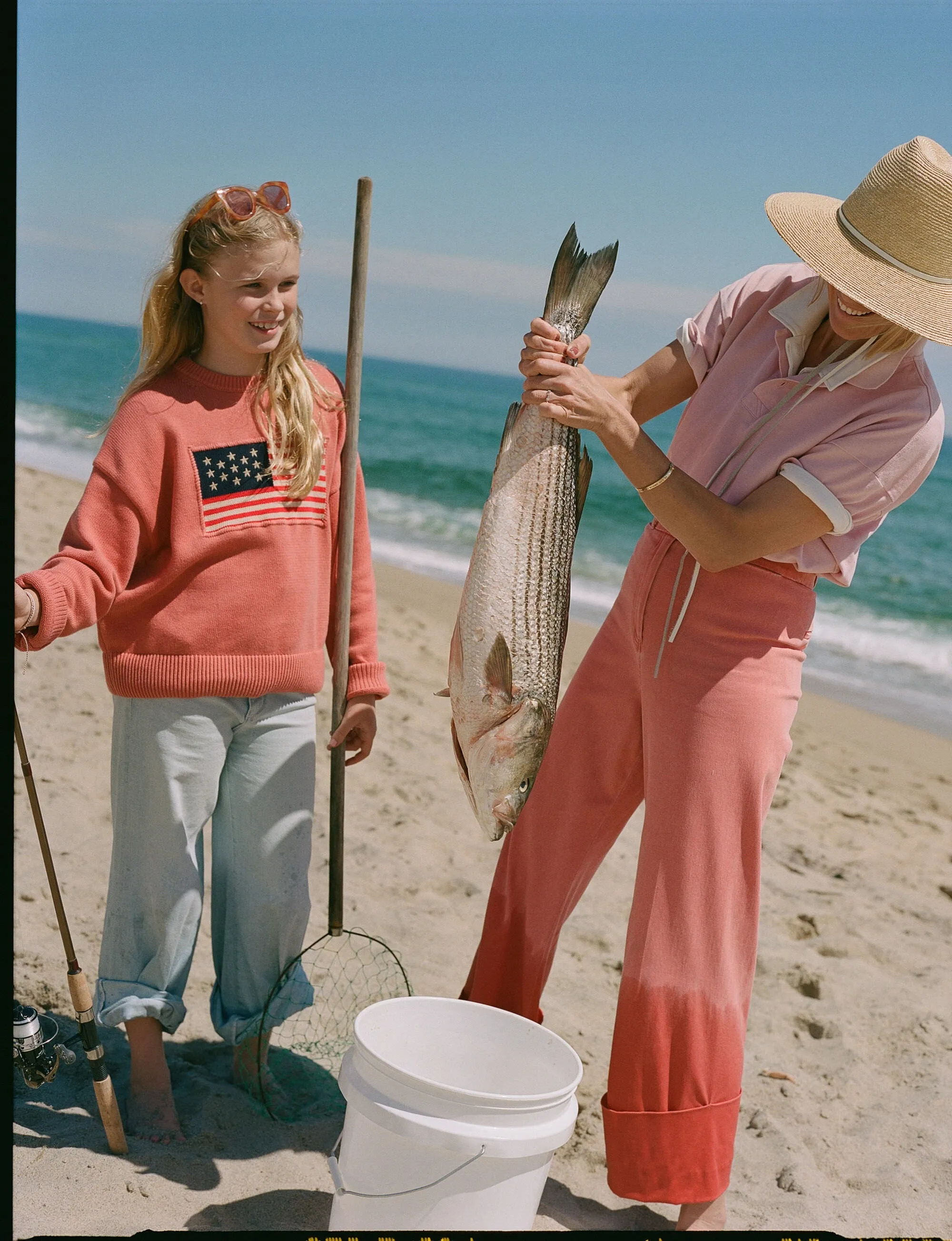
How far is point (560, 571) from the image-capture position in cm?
259

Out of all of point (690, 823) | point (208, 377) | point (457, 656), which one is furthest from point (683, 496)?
point (208, 377)

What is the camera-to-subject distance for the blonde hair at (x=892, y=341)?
241 centimetres

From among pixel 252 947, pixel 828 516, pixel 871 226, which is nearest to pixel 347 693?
pixel 252 947

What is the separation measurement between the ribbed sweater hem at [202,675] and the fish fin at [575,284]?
42.6 inches

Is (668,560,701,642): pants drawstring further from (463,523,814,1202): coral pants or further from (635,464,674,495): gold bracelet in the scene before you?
(635,464,674,495): gold bracelet

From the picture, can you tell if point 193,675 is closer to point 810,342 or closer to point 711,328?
point 711,328

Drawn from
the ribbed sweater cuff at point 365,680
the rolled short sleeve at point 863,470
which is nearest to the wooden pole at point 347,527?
the ribbed sweater cuff at point 365,680

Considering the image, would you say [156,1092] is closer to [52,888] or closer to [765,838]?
[52,888]

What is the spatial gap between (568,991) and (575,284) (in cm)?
260

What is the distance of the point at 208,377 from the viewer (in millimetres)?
2818

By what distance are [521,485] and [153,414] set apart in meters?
0.91

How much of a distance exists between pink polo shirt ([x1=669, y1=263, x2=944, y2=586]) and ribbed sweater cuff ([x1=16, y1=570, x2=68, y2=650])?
1499 millimetres

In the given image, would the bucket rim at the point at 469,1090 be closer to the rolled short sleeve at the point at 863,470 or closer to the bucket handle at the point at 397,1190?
the bucket handle at the point at 397,1190

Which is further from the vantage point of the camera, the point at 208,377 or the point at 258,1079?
the point at 258,1079
